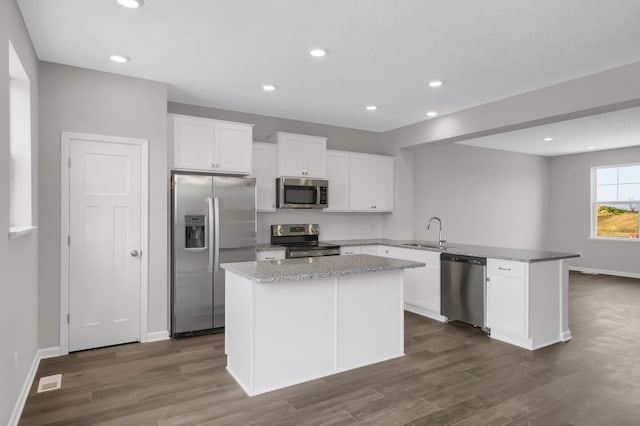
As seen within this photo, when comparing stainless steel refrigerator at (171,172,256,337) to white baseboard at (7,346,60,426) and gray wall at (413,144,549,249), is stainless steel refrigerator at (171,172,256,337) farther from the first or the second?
gray wall at (413,144,549,249)

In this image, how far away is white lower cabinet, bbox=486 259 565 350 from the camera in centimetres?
374

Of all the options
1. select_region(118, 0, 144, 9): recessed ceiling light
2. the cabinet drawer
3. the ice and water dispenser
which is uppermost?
select_region(118, 0, 144, 9): recessed ceiling light

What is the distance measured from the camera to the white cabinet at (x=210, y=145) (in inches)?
168

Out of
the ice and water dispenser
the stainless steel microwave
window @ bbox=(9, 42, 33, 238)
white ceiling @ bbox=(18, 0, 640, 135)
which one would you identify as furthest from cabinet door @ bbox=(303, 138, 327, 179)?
window @ bbox=(9, 42, 33, 238)

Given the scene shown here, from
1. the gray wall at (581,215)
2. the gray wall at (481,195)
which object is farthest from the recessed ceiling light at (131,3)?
the gray wall at (581,215)

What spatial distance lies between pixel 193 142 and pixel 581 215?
334 inches

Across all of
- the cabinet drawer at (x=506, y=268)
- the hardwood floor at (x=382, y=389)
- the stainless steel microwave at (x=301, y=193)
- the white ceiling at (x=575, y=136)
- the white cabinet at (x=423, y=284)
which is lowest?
the hardwood floor at (x=382, y=389)

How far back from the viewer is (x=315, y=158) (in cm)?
543

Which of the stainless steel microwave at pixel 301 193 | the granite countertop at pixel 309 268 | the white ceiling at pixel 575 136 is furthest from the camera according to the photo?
the white ceiling at pixel 575 136

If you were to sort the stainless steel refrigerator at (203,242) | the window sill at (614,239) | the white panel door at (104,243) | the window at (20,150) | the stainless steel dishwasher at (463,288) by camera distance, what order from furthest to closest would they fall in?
the window sill at (614,239)
the stainless steel dishwasher at (463,288)
the stainless steel refrigerator at (203,242)
the white panel door at (104,243)
the window at (20,150)

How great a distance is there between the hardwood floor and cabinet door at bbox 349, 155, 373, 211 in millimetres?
2426

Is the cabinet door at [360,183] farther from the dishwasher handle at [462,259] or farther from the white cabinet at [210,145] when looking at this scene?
the white cabinet at [210,145]

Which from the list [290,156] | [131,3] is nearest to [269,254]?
[290,156]

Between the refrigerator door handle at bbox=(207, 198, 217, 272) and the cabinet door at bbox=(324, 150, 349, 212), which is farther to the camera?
the cabinet door at bbox=(324, 150, 349, 212)
